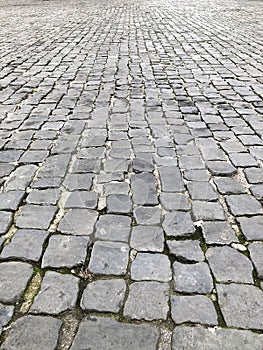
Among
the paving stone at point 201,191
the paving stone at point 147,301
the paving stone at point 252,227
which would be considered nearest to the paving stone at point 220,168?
the paving stone at point 201,191

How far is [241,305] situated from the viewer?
194 cm

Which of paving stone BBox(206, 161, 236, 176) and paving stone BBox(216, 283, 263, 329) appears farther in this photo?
paving stone BBox(206, 161, 236, 176)

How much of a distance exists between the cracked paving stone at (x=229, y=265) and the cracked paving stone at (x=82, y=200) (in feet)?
3.28

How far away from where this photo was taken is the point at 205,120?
4.39 meters

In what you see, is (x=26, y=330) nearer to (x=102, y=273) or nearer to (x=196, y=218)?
(x=102, y=273)

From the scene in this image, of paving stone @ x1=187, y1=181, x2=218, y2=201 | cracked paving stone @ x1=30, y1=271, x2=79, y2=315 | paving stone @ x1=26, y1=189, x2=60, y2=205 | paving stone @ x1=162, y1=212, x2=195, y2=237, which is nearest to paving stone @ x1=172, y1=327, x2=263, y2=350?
cracked paving stone @ x1=30, y1=271, x2=79, y2=315

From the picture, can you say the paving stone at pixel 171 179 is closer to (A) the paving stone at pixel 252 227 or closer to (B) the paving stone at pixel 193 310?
(A) the paving stone at pixel 252 227

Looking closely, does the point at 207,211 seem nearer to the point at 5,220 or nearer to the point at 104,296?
the point at 104,296

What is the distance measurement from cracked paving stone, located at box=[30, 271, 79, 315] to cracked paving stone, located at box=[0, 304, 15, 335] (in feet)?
0.36

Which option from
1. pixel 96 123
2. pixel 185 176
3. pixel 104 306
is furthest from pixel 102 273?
pixel 96 123

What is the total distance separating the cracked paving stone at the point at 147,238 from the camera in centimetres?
236

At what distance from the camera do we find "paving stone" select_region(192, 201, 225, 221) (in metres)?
2.64

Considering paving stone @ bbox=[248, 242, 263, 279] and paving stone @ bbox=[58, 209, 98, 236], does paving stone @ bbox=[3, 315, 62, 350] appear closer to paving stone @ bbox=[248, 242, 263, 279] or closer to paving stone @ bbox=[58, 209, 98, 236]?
paving stone @ bbox=[58, 209, 98, 236]

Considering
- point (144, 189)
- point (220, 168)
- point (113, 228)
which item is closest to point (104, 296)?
point (113, 228)
